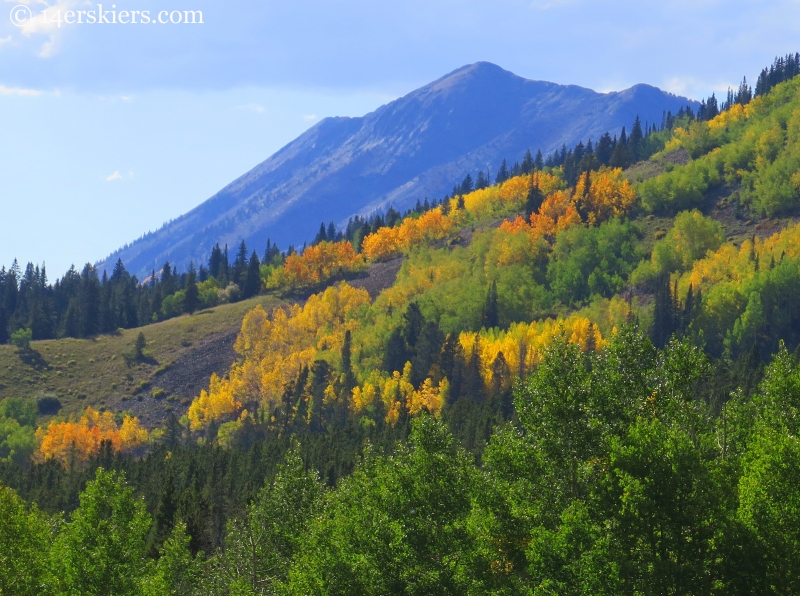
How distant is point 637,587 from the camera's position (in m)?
35.7

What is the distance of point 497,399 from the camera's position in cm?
18212

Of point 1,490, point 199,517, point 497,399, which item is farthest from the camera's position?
point 497,399

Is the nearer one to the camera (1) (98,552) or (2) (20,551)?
(1) (98,552)

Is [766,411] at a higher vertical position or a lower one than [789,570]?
higher

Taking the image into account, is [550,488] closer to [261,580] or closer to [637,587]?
[637,587]

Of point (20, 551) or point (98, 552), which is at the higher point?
point (20, 551)

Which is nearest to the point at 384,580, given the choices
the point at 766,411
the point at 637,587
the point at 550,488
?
the point at 550,488

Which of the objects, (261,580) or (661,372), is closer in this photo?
(661,372)

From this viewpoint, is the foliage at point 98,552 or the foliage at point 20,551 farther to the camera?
the foliage at point 20,551

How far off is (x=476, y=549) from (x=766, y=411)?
1672 cm

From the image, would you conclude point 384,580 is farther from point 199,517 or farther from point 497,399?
point 497,399

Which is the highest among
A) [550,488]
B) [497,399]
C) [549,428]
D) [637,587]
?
[549,428]

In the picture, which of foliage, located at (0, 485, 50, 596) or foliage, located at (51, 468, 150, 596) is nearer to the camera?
foliage, located at (51, 468, 150, 596)

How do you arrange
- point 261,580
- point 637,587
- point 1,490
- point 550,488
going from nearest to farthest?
1. point 637,587
2. point 550,488
3. point 261,580
4. point 1,490
